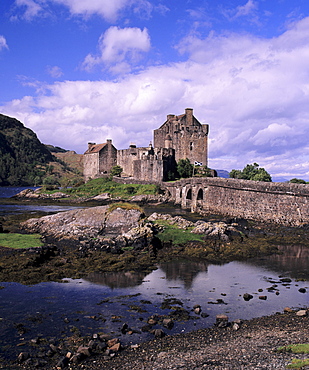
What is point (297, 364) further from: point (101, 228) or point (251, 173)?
point (251, 173)

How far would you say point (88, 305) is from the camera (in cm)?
1348

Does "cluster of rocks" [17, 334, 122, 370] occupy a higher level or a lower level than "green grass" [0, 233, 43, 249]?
lower

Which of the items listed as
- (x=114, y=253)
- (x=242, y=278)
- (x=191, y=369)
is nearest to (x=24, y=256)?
(x=114, y=253)

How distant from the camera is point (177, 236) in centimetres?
2653

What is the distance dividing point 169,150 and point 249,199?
102 ft

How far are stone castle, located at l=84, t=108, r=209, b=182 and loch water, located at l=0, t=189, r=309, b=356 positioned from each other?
151 feet

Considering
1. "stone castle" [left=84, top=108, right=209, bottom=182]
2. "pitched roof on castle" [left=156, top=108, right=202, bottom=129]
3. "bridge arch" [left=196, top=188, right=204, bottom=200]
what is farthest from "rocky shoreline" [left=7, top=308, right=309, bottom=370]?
"pitched roof on castle" [left=156, top=108, right=202, bottom=129]

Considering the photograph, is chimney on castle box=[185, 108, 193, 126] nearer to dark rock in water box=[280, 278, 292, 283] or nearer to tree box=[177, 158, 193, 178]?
tree box=[177, 158, 193, 178]

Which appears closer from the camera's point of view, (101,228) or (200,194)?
(101,228)

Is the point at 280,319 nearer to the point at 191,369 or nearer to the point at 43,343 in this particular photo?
the point at 191,369

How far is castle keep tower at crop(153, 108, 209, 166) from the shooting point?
69.0 m

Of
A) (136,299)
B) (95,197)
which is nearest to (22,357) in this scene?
(136,299)

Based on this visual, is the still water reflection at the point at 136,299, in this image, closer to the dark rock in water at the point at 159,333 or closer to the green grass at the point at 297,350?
the dark rock in water at the point at 159,333

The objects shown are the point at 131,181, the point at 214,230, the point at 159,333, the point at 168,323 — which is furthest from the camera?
the point at 131,181
